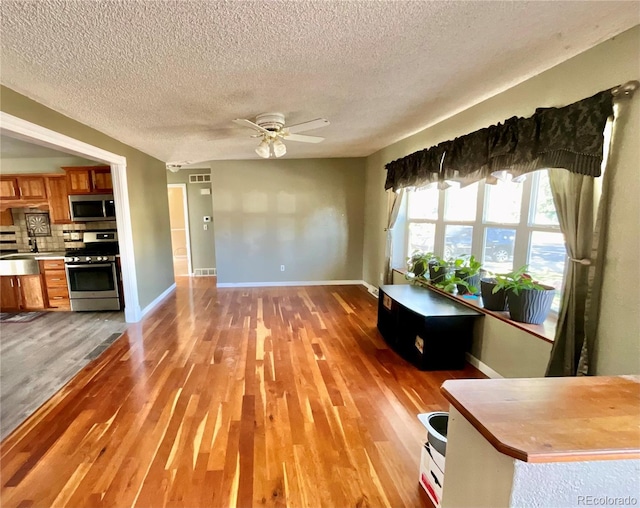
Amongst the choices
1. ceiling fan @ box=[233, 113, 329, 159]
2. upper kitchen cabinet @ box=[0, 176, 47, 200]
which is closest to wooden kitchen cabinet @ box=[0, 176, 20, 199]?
upper kitchen cabinet @ box=[0, 176, 47, 200]

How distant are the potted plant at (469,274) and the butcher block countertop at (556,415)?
1.91 meters

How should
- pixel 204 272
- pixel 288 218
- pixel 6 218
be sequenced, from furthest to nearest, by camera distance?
pixel 204 272 → pixel 288 218 → pixel 6 218

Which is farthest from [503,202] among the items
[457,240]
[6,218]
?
[6,218]

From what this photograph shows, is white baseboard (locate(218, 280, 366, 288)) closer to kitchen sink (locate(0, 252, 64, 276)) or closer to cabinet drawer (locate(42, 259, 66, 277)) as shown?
cabinet drawer (locate(42, 259, 66, 277))

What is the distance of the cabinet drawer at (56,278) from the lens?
14.1 ft

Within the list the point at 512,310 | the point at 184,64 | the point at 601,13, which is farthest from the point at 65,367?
the point at 601,13

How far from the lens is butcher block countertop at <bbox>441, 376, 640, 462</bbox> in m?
0.77

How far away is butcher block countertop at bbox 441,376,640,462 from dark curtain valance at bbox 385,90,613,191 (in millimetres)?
1259

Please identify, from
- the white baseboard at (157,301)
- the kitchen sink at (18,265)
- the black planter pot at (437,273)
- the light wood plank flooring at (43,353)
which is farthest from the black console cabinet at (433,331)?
the kitchen sink at (18,265)

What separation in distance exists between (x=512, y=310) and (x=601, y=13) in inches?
74.1

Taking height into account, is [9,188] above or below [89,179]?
below

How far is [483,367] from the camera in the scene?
8.73 feet

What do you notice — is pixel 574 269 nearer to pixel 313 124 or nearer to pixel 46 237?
pixel 313 124

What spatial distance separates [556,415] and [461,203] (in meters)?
2.83
